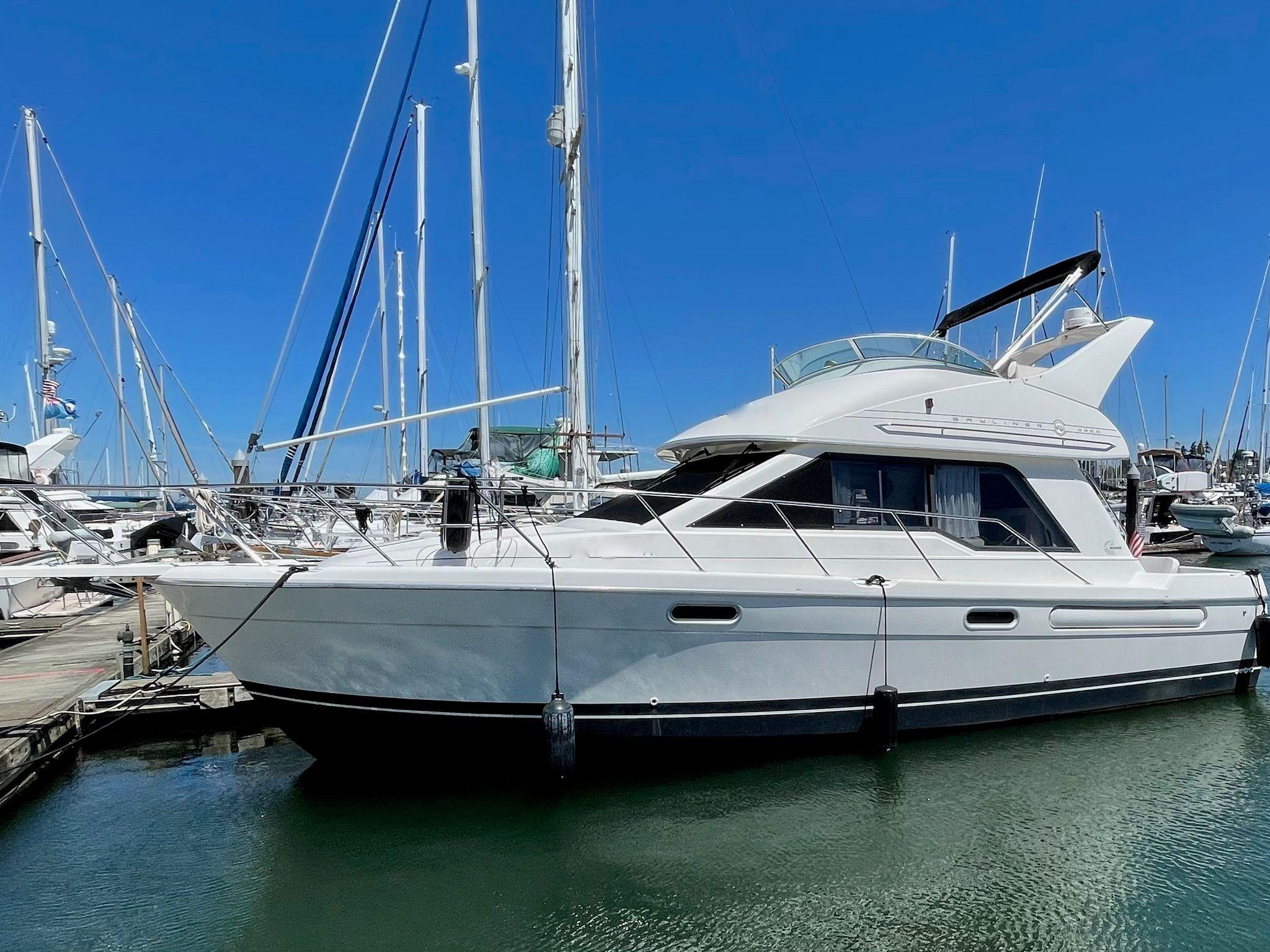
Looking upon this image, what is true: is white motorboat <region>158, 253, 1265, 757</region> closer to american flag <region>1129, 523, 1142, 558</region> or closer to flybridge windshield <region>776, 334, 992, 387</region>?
flybridge windshield <region>776, 334, 992, 387</region>

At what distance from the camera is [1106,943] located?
3939mm

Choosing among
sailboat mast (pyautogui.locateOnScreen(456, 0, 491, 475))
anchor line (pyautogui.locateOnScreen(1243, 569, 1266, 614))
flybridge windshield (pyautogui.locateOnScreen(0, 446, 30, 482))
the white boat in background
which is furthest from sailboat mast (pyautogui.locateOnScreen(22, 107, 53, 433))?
the white boat in background

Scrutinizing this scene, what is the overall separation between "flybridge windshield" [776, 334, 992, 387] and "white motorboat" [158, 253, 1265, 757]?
30 millimetres

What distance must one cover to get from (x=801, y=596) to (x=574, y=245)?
9369 mm

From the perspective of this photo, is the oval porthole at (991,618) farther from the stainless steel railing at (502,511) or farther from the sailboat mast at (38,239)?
the sailboat mast at (38,239)

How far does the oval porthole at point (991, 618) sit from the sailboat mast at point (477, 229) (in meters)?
7.38

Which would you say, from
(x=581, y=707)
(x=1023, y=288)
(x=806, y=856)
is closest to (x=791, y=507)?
(x=581, y=707)

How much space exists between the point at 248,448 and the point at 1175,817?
27.5ft

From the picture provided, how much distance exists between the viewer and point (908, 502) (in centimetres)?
639

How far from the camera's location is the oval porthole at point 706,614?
5.33 m

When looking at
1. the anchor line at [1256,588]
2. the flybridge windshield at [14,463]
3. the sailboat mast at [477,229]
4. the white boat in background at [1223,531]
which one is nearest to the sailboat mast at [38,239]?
the flybridge windshield at [14,463]

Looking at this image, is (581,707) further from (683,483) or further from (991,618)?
(991,618)

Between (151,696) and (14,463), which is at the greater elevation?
(14,463)

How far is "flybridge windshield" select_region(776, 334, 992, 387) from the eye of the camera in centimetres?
735
